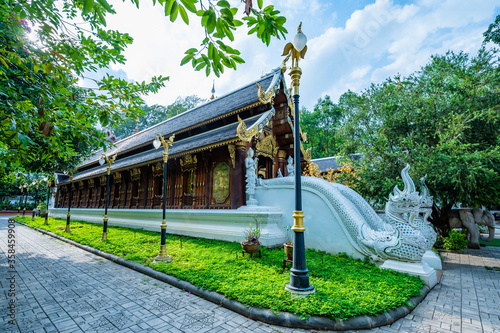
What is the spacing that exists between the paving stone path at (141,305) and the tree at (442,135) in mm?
3071

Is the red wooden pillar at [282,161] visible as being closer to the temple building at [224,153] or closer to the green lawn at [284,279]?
the temple building at [224,153]

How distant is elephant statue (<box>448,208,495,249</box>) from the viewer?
34.7ft

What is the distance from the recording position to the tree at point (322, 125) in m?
36.3

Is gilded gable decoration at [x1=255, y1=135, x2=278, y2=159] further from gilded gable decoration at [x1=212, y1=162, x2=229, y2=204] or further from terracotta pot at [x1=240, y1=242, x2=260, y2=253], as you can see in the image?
terracotta pot at [x1=240, y1=242, x2=260, y2=253]

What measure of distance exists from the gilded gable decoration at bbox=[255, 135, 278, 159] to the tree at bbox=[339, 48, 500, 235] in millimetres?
3807

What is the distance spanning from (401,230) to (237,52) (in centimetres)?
549

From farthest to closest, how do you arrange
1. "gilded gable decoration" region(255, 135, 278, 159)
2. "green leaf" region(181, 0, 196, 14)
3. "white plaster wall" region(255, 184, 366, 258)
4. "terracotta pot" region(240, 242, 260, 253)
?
1. "gilded gable decoration" region(255, 135, 278, 159)
2. "white plaster wall" region(255, 184, 366, 258)
3. "terracotta pot" region(240, 242, 260, 253)
4. "green leaf" region(181, 0, 196, 14)

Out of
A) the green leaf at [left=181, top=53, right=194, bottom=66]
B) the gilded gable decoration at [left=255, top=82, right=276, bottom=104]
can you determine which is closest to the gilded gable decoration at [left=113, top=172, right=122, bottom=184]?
the gilded gable decoration at [left=255, top=82, right=276, bottom=104]

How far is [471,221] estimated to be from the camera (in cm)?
1056

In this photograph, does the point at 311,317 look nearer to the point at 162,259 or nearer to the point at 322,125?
the point at 162,259

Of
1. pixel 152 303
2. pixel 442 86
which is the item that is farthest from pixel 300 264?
pixel 442 86

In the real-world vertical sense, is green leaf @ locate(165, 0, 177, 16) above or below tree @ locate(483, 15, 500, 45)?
below

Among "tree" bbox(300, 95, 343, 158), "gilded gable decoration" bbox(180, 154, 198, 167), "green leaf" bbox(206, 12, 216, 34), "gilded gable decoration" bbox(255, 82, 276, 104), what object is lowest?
"green leaf" bbox(206, 12, 216, 34)

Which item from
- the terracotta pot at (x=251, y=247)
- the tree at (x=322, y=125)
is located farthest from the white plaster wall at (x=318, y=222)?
the tree at (x=322, y=125)
